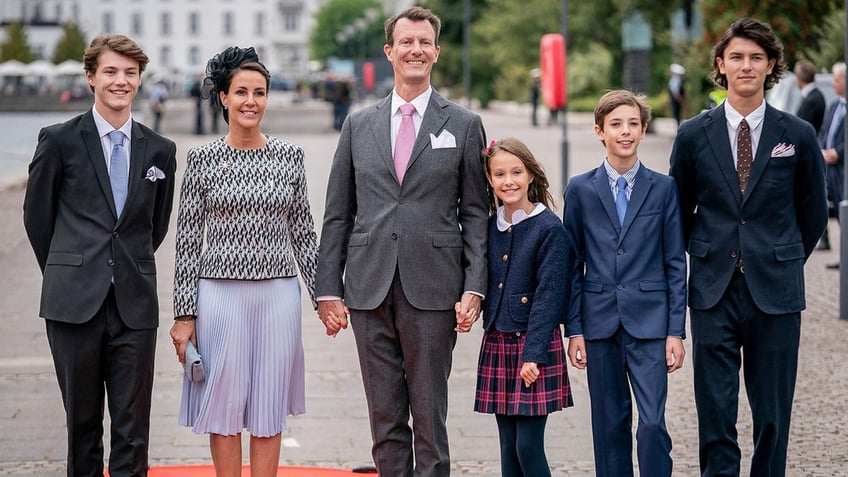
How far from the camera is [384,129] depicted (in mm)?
5512

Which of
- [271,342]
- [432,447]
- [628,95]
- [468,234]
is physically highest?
[628,95]

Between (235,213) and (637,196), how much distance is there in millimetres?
1553

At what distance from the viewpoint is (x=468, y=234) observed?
215 inches

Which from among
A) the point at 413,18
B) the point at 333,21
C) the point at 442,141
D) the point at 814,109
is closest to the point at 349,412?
the point at 442,141

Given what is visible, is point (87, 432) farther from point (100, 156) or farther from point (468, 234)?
point (468, 234)

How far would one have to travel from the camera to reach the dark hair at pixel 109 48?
5391mm

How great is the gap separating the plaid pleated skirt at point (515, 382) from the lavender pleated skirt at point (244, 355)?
30.5 inches

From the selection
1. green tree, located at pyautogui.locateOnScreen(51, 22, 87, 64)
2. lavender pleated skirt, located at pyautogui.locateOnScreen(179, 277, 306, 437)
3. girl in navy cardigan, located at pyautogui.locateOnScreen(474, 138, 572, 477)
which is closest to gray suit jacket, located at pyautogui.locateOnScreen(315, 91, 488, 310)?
girl in navy cardigan, located at pyautogui.locateOnScreen(474, 138, 572, 477)

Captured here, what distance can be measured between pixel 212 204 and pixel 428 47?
1.03 m

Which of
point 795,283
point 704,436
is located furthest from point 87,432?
point 795,283

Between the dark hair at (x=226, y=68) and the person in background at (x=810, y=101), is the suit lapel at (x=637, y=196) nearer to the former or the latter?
the dark hair at (x=226, y=68)

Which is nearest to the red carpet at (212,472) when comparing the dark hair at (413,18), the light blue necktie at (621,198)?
the light blue necktie at (621,198)

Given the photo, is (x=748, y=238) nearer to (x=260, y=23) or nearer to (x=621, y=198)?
(x=621, y=198)

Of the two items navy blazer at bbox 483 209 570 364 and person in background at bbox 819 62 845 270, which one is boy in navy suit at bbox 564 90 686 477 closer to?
navy blazer at bbox 483 209 570 364
